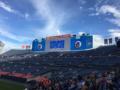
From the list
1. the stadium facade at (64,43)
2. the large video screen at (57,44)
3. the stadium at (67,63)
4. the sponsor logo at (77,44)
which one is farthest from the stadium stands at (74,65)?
the large video screen at (57,44)

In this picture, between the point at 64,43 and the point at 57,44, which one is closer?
the point at 64,43

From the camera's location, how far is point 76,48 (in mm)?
56406

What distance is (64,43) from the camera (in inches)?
2392

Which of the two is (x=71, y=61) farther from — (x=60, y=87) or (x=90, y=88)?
(x=90, y=88)

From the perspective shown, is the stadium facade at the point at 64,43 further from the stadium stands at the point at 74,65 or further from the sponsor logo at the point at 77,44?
the stadium stands at the point at 74,65

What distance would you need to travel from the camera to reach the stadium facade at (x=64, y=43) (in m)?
54.0

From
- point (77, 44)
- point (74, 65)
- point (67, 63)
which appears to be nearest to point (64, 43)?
point (77, 44)

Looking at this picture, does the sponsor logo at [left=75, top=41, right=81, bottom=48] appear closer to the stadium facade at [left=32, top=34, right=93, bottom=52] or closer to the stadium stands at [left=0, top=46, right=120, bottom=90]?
the stadium facade at [left=32, top=34, right=93, bottom=52]

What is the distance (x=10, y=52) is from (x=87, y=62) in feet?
218

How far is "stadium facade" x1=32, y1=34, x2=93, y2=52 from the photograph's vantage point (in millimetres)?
53969

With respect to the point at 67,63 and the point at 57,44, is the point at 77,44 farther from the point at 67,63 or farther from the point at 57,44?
the point at 57,44

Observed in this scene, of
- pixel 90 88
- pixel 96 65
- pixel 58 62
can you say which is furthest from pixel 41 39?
pixel 90 88

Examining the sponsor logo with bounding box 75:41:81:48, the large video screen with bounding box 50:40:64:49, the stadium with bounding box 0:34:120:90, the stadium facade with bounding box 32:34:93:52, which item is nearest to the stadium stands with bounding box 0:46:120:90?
the stadium with bounding box 0:34:120:90

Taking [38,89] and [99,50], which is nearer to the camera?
[38,89]
